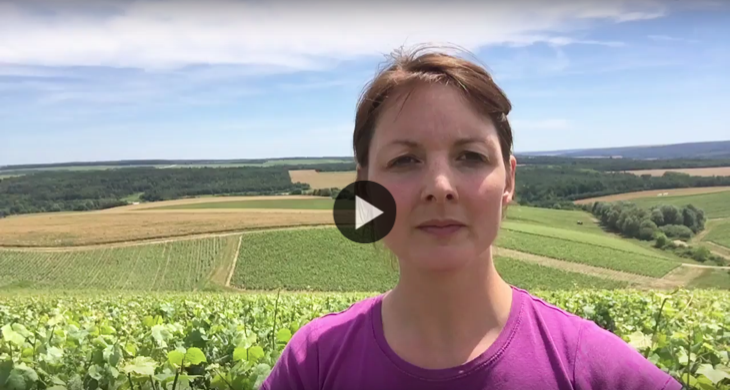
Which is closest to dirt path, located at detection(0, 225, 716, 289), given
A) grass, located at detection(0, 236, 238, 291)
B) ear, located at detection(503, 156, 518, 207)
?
grass, located at detection(0, 236, 238, 291)

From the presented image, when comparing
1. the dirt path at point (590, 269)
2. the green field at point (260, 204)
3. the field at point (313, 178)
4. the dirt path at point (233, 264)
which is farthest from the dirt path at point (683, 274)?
the dirt path at point (233, 264)

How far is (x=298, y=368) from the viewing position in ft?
3.66

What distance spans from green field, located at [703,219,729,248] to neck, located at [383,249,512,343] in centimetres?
4406

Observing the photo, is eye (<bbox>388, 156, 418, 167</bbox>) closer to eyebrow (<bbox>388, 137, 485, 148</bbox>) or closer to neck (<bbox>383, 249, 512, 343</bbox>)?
eyebrow (<bbox>388, 137, 485, 148</bbox>)

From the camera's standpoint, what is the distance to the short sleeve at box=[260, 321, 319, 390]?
1.10 meters

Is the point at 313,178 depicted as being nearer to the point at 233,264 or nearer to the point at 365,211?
the point at 233,264

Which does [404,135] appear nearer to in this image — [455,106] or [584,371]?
[455,106]

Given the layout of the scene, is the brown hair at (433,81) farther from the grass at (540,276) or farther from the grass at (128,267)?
the grass at (540,276)

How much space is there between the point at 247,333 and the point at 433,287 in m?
1.01

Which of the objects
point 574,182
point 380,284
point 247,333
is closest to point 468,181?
point 247,333

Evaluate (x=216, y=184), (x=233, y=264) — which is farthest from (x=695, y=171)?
(x=216, y=184)

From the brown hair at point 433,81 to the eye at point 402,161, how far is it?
0.38 ft

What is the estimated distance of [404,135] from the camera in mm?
1062

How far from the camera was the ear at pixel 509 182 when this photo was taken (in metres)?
1.17
